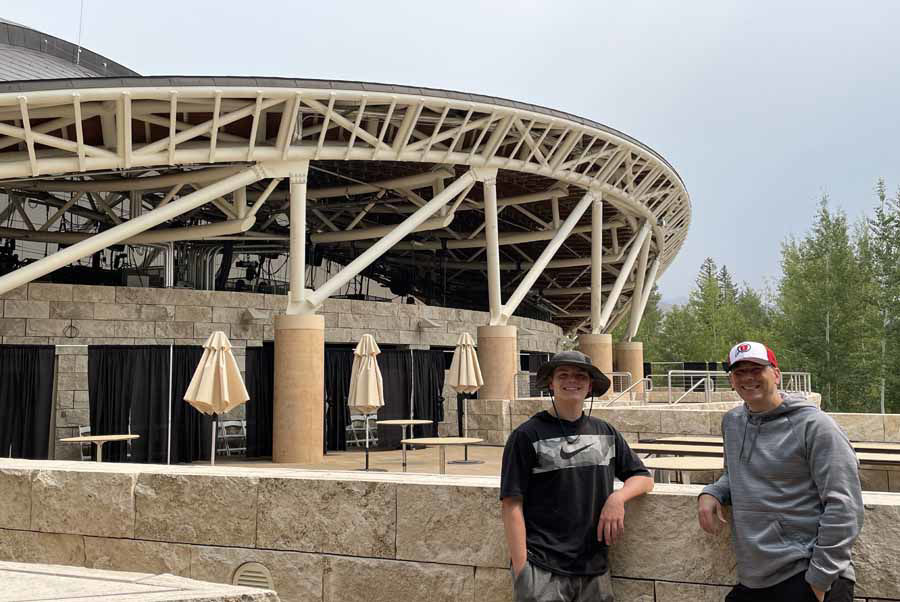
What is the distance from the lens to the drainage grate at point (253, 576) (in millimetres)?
5422

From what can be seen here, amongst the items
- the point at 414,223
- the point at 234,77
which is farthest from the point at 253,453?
the point at 234,77

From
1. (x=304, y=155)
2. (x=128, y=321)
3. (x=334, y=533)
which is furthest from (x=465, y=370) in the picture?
(x=334, y=533)

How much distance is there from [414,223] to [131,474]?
16198 millimetres

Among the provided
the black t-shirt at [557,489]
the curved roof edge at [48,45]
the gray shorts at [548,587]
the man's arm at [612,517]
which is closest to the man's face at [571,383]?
the black t-shirt at [557,489]

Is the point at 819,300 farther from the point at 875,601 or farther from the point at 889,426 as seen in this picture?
the point at 875,601

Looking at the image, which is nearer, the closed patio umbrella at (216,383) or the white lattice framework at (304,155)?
the closed patio umbrella at (216,383)

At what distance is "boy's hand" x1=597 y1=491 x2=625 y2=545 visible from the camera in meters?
3.85

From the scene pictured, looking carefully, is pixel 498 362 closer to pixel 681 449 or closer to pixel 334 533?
pixel 681 449

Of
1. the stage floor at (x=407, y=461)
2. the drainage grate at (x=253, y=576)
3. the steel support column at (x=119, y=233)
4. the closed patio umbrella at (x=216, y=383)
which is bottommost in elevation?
the stage floor at (x=407, y=461)

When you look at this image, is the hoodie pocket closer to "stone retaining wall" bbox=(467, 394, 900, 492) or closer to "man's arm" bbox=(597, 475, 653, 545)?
"man's arm" bbox=(597, 475, 653, 545)

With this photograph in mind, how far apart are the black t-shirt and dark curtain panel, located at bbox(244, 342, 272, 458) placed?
54.0 ft

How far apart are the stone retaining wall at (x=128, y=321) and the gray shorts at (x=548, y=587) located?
1495cm

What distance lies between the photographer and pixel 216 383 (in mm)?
13461

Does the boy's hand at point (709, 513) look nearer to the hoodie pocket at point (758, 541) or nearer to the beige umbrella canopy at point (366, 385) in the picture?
the hoodie pocket at point (758, 541)
